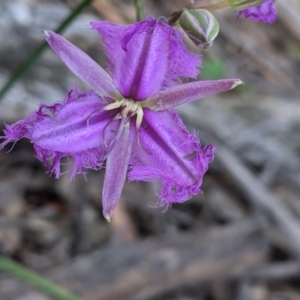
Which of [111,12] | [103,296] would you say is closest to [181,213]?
[103,296]

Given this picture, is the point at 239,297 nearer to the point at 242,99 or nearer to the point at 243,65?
the point at 242,99

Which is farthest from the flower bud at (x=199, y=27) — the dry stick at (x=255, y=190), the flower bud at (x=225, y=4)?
the dry stick at (x=255, y=190)

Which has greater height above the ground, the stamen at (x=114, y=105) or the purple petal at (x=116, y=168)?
the stamen at (x=114, y=105)

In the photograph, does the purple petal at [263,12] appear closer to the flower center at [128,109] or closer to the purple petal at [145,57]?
the purple petal at [145,57]

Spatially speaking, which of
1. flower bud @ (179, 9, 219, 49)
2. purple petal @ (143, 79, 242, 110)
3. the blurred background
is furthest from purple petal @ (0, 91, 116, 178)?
the blurred background

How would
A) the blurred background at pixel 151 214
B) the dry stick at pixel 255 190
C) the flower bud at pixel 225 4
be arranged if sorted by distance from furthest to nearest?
the dry stick at pixel 255 190
the blurred background at pixel 151 214
the flower bud at pixel 225 4
